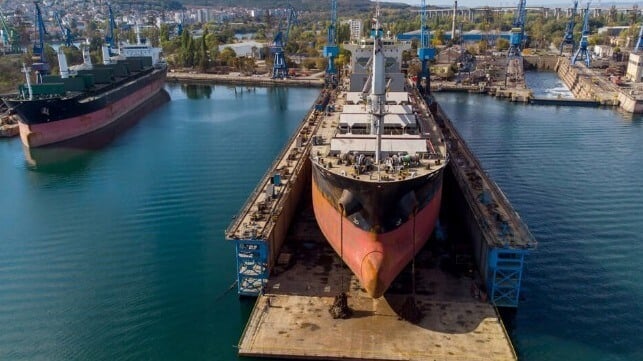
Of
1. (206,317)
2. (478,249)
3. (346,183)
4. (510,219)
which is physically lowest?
(206,317)

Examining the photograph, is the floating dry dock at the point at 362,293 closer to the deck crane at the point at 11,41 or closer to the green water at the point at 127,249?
the green water at the point at 127,249

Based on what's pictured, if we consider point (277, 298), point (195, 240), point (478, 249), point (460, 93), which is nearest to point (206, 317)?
point (277, 298)

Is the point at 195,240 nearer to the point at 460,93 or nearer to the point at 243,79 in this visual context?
the point at 460,93

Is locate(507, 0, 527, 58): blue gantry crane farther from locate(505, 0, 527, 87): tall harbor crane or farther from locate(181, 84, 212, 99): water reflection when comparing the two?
locate(181, 84, 212, 99): water reflection

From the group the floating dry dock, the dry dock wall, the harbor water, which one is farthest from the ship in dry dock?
the harbor water

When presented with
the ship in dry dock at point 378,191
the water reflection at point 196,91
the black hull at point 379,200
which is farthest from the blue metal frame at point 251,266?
the water reflection at point 196,91
